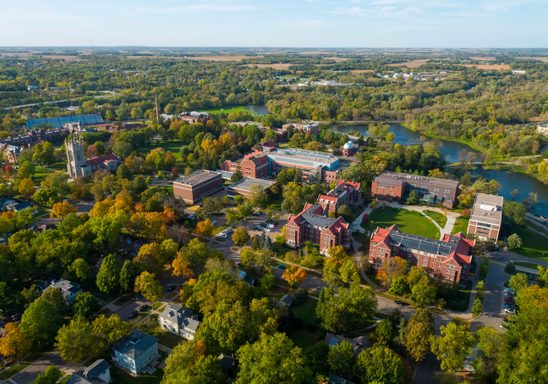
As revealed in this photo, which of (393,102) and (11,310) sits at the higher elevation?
(393,102)

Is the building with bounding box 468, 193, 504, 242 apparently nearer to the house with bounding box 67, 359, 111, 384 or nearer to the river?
the river

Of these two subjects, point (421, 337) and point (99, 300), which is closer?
point (421, 337)

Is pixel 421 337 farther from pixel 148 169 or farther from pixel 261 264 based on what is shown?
pixel 148 169

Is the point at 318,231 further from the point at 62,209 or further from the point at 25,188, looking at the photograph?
the point at 25,188

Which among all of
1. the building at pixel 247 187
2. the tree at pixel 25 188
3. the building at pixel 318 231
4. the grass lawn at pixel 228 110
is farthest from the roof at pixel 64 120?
the building at pixel 318 231

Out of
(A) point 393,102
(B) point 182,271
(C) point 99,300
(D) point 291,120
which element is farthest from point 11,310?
(A) point 393,102
